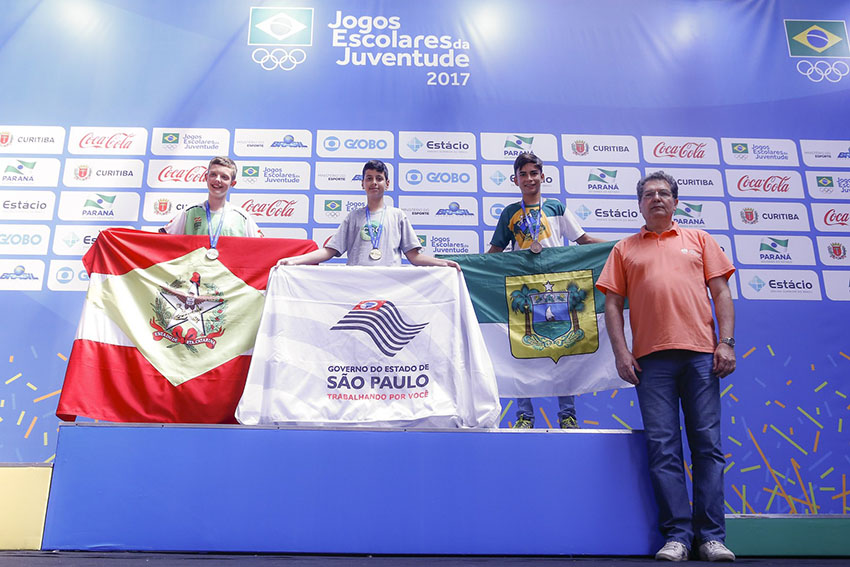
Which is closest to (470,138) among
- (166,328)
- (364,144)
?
(364,144)

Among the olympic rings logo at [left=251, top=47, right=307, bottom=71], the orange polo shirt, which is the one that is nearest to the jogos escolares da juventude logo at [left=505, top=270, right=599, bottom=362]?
the orange polo shirt

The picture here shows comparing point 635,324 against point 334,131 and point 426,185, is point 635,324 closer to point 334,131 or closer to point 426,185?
point 426,185

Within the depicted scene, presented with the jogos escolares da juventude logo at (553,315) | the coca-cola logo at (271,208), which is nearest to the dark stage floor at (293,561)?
the jogos escolares da juventude logo at (553,315)

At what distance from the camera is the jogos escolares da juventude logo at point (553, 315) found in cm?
311

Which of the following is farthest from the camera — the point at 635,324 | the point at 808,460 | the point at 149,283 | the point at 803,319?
the point at 803,319

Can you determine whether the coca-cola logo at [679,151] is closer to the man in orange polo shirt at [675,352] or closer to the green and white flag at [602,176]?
the green and white flag at [602,176]

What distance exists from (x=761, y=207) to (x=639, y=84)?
1249 mm

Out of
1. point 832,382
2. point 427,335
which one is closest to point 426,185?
point 427,335

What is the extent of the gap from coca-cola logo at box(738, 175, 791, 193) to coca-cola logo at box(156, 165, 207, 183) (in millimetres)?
3769

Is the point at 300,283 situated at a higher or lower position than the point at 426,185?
lower

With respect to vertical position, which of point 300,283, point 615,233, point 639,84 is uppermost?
point 639,84

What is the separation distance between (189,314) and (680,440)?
2.04 meters

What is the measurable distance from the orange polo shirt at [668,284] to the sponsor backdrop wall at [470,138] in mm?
1660

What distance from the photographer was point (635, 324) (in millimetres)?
2725
